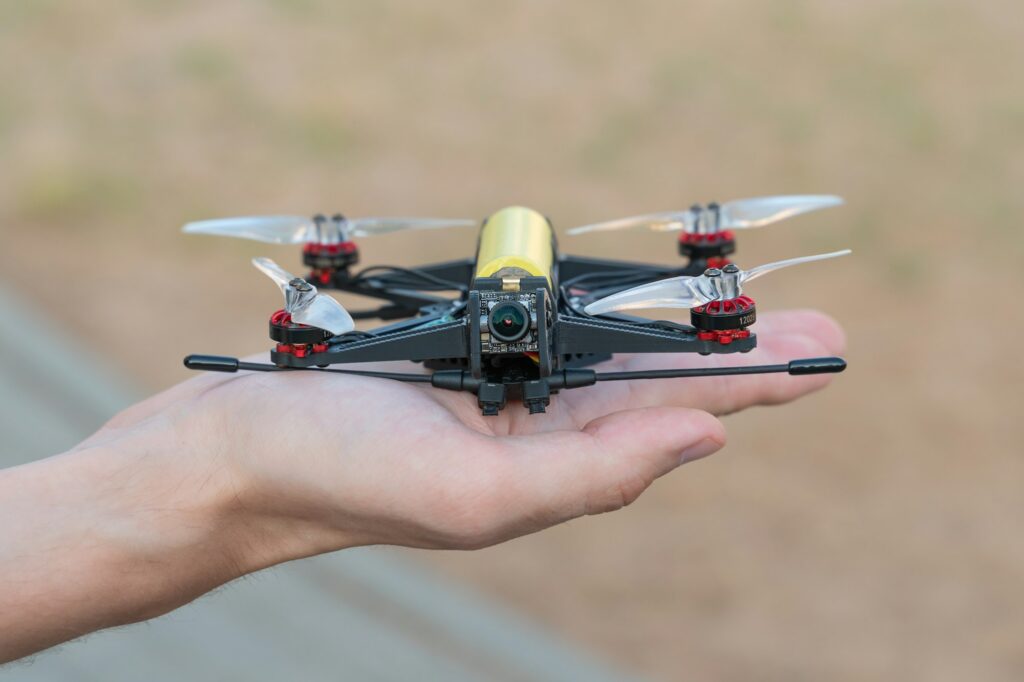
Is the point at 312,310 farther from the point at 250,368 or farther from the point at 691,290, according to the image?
the point at 691,290

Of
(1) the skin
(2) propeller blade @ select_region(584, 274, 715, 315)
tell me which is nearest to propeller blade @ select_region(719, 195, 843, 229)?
(2) propeller blade @ select_region(584, 274, 715, 315)

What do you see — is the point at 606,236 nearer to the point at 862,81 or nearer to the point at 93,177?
the point at 862,81

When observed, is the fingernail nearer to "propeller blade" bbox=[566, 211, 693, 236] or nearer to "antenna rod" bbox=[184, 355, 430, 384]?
"antenna rod" bbox=[184, 355, 430, 384]

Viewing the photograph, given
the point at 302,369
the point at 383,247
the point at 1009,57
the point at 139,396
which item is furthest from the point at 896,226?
the point at 302,369

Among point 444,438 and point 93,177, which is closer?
point 444,438

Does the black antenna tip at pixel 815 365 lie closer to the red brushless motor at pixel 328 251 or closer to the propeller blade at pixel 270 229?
the red brushless motor at pixel 328 251

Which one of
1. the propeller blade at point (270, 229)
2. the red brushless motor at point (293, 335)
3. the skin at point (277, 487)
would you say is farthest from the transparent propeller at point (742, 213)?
the red brushless motor at point (293, 335)
